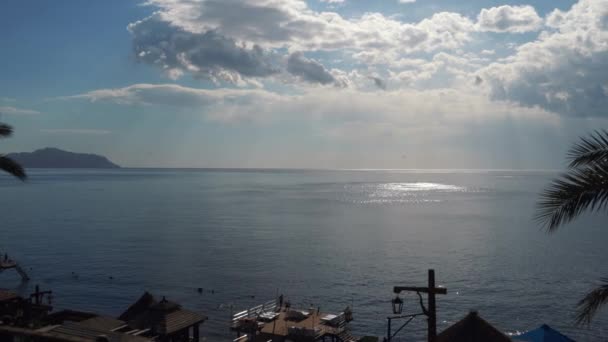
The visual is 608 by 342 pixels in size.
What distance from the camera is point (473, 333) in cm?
1916

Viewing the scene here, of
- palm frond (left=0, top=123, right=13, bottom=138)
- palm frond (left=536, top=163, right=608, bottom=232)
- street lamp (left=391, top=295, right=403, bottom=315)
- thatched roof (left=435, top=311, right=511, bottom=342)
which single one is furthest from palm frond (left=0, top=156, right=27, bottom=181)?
thatched roof (left=435, top=311, right=511, bottom=342)

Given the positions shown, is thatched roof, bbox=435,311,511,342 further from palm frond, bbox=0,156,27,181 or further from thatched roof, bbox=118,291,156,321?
thatched roof, bbox=118,291,156,321

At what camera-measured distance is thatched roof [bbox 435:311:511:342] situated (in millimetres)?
19047

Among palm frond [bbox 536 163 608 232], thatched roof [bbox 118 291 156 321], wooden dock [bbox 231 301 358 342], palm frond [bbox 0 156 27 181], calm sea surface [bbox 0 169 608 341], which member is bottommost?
calm sea surface [bbox 0 169 608 341]

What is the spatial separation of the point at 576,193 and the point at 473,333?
13304 mm

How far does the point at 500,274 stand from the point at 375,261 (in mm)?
14027

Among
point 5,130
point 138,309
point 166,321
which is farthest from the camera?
point 138,309

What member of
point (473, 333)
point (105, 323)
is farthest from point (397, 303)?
point (105, 323)

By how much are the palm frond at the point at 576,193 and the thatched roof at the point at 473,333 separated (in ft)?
42.0

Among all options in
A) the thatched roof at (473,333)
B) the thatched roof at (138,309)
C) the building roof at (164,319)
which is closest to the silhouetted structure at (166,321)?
the building roof at (164,319)

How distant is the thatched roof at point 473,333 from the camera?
19047mm

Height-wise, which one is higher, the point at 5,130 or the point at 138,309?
the point at 5,130

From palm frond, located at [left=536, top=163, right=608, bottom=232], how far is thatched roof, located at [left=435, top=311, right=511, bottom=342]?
12.8 meters

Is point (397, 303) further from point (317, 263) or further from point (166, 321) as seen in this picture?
point (317, 263)
